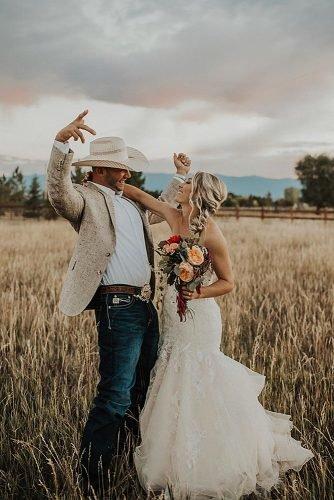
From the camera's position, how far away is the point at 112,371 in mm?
2738

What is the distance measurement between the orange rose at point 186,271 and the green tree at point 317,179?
6173 cm

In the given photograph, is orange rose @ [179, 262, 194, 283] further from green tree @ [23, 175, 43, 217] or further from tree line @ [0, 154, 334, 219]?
green tree @ [23, 175, 43, 217]

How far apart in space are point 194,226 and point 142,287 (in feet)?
1.34

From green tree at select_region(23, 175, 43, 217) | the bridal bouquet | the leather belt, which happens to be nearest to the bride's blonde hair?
the bridal bouquet

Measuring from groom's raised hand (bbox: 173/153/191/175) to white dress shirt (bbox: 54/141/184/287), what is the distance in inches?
20.8

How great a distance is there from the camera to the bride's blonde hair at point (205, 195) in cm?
279

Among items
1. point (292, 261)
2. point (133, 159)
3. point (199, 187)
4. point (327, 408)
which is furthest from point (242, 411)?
point (292, 261)

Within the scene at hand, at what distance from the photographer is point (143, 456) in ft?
9.23

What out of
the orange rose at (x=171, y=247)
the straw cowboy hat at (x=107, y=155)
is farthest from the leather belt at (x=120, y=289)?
the straw cowboy hat at (x=107, y=155)

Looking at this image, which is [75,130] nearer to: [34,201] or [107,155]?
[107,155]

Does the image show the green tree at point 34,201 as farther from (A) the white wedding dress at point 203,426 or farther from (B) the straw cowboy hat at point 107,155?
(A) the white wedding dress at point 203,426

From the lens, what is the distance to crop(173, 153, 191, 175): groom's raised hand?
138 inches

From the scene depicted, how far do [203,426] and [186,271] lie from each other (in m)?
0.78

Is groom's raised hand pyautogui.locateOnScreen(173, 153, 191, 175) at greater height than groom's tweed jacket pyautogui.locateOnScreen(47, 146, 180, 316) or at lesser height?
greater
